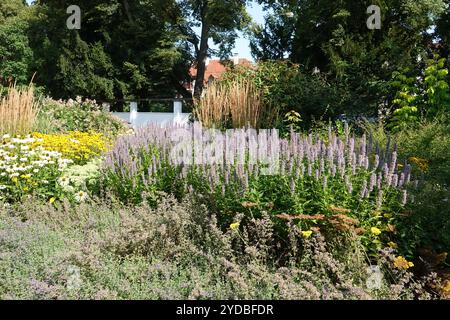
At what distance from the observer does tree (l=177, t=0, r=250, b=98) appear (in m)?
17.5

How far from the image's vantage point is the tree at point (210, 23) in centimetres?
1747

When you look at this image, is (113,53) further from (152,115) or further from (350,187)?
(350,187)

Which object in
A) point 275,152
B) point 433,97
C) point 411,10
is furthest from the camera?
point 411,10

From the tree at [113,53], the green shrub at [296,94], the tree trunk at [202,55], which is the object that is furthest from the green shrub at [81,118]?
Answer: the tree trunk at [202,55]

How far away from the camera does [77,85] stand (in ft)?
57.6

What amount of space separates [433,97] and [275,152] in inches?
214

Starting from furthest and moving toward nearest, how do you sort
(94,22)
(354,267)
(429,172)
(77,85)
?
(94,22) → (77,85) → (429,172) → (354,267)

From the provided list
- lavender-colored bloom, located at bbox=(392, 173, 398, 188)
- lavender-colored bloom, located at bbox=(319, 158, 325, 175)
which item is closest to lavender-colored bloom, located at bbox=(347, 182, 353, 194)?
lavender-colored bloom, located at bbox=(319, 158, 325, 175)

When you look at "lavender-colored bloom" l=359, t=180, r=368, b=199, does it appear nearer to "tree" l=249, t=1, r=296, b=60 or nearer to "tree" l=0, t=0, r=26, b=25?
"tree" l=249, t=1, r=296, b=60

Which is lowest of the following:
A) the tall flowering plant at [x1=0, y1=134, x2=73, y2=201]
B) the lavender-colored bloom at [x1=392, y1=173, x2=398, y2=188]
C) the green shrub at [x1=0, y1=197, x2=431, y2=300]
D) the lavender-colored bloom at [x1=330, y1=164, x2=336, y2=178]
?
the green shrub at [x1=0, y1=197, x2=431, y2=300]

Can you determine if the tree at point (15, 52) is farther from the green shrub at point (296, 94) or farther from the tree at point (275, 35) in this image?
the green shrub at point (296, 94)
